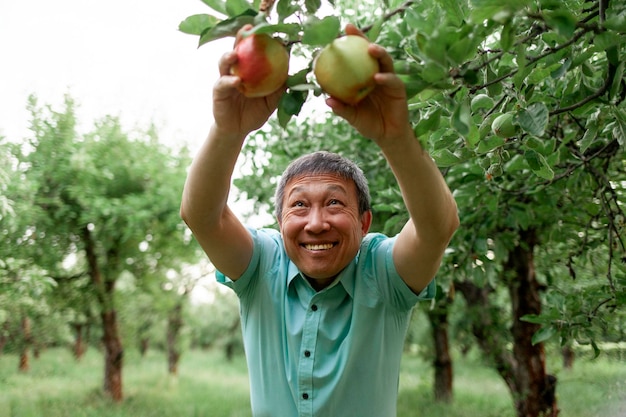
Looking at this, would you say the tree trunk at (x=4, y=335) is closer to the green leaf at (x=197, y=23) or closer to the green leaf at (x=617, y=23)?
the green leaf at (x=197, y=23)

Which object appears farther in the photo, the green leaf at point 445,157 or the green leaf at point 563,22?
the green leaf at point 445,157

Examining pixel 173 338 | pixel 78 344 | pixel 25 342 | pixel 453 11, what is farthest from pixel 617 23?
pixel 173 338

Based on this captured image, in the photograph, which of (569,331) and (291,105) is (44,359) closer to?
(569,331)

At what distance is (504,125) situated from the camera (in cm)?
131

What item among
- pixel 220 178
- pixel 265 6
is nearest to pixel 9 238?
pixel 220 178

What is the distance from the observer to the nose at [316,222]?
1526 mm

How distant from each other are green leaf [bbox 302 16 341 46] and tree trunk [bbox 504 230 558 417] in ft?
13.0

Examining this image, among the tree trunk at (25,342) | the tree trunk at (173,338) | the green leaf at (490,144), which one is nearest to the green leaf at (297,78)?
the green leaf at (490,144)

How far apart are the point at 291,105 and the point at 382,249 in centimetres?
73

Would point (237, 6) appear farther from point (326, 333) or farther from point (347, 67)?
point (326, 333)

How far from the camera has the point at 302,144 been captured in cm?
396

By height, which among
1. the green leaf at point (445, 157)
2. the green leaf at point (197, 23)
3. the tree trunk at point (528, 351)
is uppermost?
the green leaf at point (197, 23)

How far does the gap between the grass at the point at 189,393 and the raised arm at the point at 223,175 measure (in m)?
3.85

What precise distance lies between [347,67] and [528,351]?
172 inches
